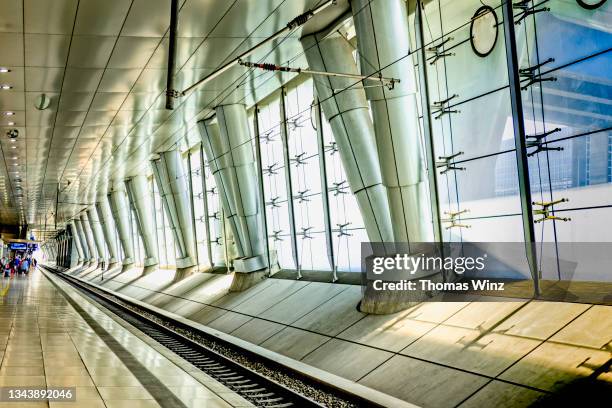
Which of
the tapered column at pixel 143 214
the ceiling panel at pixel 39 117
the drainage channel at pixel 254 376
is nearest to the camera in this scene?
the drainage channel at pixel 254 376

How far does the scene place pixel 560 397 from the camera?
8.02 m

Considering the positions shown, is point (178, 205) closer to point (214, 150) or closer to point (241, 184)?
point (214, 150)

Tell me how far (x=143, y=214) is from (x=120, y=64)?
25478 mm

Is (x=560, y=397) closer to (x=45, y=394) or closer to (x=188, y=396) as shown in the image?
(x=188, y=396)

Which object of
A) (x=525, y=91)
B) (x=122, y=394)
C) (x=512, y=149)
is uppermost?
(x=525, y=91)

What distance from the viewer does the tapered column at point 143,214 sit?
1578 inches

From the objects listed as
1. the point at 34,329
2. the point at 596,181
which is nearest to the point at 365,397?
the point at 596,181

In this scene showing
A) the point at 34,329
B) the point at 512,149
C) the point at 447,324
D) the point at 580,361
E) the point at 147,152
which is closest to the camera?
the point at 580,361

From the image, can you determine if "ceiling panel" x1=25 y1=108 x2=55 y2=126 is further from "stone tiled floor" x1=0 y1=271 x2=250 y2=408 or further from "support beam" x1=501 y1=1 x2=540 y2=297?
"support beam" x1=501 y1=1 x2=540 y2=297

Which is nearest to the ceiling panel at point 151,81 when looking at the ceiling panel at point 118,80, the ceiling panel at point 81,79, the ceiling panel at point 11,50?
the ceiling panel at point 118,80

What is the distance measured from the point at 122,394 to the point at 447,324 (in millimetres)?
6552

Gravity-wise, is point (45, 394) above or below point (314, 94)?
below

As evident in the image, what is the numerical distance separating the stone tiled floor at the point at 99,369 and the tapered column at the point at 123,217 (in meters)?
31.6

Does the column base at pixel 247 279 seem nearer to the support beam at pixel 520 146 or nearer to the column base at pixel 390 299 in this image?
the column base at pixel 390 299
